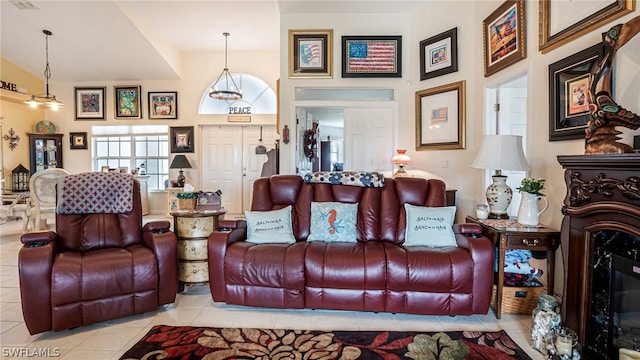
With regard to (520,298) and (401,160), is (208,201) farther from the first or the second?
(520,298)

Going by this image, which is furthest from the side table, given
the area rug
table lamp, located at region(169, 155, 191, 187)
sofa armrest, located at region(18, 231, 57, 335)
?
table lamp, located at region(169, 155, 191, 187)

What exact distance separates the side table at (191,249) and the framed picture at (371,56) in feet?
10.1

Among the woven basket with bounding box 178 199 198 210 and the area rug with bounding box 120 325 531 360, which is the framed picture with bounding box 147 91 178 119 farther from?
the area rug with bounding box 120 325 531 360

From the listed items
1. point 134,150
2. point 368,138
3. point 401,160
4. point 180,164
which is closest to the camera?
point 401,160

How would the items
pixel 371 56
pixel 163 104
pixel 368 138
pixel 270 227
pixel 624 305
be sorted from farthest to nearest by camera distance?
1. pixel 163 104
2. pixel 368 138
3. pixel 371 56
4. pixel 270 227
5. pixel 624 305

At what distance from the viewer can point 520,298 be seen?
2465mm

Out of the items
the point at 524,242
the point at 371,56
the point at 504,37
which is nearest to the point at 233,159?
the point at 371,56

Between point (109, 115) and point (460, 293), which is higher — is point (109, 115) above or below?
above

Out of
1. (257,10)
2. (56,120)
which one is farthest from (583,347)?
(56,120)

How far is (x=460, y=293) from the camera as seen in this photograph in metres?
2.31

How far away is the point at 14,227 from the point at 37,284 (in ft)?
17.8

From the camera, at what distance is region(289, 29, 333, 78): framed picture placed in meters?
4.68

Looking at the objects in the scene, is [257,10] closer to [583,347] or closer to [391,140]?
[391,140]

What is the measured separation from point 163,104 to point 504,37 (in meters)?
6.47
